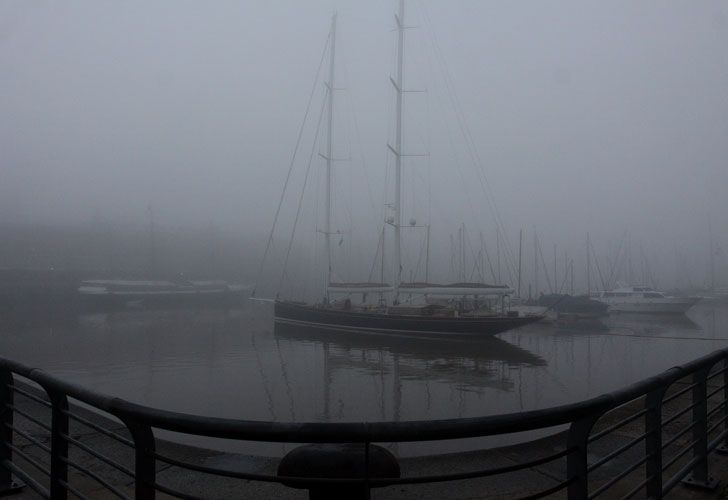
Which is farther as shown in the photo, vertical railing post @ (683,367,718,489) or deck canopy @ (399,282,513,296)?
deck canopy @ (399,282,513,296)

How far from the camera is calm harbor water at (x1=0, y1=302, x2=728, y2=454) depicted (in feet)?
55.0

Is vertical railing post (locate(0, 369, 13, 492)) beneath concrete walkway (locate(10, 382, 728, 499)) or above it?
above

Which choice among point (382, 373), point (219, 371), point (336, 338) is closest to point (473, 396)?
point (382, 373)

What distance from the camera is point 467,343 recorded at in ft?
131

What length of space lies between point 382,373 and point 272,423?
22764mm

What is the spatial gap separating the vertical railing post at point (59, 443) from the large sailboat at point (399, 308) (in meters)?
37.7

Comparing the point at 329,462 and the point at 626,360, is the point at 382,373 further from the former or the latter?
the point at 329,462

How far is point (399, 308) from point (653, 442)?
39799mm

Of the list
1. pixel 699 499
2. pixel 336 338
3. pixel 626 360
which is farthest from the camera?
pixel 336 338

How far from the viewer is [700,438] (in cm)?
412

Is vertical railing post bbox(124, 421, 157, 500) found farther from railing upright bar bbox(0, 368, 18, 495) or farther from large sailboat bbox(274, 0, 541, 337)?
large sailboat bbox(274, 0, 541, 337)

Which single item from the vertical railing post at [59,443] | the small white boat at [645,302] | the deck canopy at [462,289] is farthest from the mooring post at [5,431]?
the small white boat at [645,302]

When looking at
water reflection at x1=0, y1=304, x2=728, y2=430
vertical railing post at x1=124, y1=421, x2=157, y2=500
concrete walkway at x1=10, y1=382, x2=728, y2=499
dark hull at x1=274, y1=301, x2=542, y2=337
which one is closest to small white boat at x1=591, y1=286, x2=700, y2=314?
water reflection at x1=0, y1=304, x2=728, y2=430

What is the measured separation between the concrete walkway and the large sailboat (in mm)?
32656
